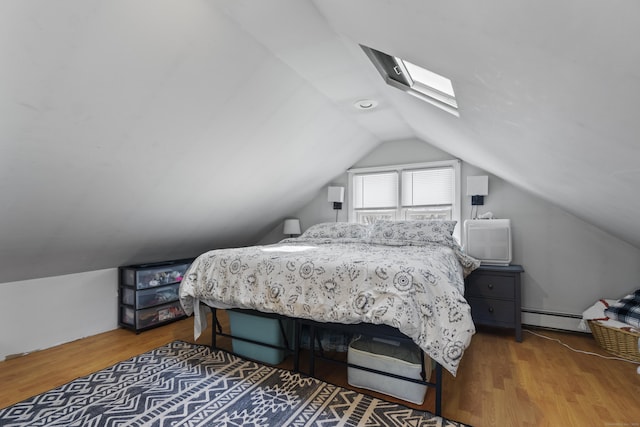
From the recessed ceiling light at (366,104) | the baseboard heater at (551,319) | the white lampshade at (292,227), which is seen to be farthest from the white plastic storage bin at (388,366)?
the white lampshade at (292,227)

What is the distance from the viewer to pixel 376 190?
446cm

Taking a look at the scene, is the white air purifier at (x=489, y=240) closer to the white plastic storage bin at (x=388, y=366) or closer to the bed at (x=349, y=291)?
the bed at (x=349, y=291)

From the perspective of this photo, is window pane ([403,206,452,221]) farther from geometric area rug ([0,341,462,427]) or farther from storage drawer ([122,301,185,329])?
storage drawer ([122,301,185,329])

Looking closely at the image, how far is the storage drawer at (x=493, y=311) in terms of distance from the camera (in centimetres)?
306

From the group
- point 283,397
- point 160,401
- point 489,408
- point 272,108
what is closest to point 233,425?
point 283,397

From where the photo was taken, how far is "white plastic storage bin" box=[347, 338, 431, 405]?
198 cm

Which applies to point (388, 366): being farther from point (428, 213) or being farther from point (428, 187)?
point (428, 187)

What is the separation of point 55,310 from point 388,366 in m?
3.15

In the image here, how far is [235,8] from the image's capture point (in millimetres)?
1677

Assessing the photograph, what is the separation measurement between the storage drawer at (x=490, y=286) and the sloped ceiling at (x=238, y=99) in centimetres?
114

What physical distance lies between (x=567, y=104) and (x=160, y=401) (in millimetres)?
2588

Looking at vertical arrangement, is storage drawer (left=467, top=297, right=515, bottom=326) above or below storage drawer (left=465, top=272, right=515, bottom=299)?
below

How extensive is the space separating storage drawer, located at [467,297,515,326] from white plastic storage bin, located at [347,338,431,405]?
128 cm

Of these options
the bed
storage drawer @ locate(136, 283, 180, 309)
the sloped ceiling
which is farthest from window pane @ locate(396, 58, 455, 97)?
storage drawer @ locate(136, 283, 180, 309)
